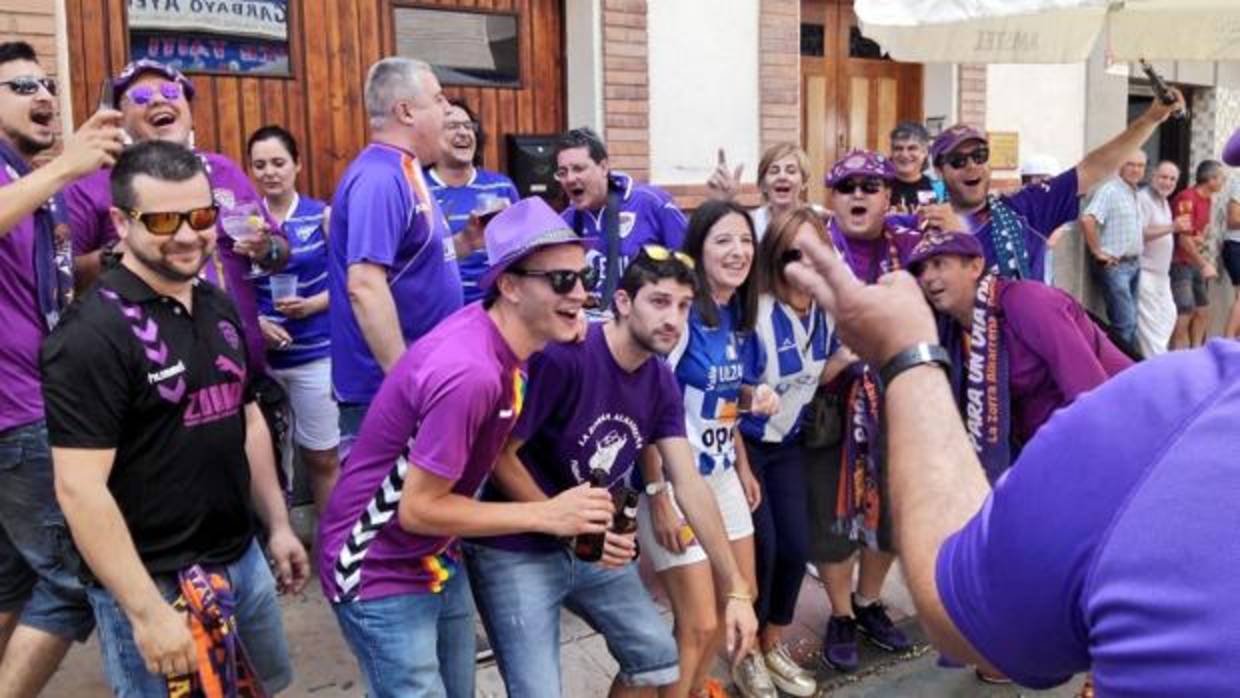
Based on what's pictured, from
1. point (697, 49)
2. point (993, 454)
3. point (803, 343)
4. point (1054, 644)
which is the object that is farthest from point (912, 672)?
point (697, 49)

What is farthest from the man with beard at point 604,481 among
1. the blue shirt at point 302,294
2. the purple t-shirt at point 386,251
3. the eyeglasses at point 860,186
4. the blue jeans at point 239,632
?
the blue shirt at point 302,294

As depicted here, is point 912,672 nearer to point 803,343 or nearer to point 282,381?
point 803,343

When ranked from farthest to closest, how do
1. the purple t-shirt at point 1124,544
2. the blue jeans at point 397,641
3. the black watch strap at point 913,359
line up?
the blue jeans at point 397,641 → the black watch strap at point 913,359 → the purple t-shirt at point 1124,544

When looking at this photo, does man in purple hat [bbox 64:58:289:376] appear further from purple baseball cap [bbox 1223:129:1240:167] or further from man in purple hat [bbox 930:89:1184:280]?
man in purple hat [bbox 930:89:1184:280]

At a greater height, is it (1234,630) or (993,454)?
(1234,630)

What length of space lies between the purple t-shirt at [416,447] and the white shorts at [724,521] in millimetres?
880

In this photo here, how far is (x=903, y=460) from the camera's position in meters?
1.28

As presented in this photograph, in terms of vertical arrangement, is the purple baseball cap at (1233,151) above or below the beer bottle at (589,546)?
above

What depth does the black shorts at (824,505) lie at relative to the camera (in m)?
4.36

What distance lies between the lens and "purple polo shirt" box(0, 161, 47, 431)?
3.04 meters

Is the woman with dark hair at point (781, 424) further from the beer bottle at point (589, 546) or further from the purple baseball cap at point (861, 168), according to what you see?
the beer bottle at point (589, 546)

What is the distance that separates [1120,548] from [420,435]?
5.82 ft

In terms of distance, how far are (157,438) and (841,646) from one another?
2913mm

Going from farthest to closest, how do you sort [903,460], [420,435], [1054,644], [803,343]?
[803,343] < [420,435] < [903,460] < [1054,644]
